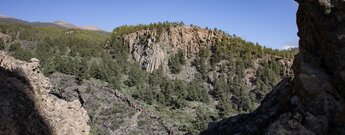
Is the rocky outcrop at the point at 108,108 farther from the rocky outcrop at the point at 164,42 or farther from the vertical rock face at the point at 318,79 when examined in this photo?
the vertical rock face at the point at 318,79

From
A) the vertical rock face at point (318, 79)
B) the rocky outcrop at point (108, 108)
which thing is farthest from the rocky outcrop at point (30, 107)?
the rocky outcrop at point (108, 108)

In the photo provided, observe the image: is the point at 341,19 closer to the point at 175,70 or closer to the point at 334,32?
the point at 334,32

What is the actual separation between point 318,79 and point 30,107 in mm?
18322

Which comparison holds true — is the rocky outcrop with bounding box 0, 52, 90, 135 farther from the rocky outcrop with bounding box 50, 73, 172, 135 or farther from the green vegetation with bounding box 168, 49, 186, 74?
the green vegetation with bounding box 168, 49, 186, 74

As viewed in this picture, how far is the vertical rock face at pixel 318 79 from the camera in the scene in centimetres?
827

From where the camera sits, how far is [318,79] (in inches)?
335

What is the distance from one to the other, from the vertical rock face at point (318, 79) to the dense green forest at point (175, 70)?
40.2m

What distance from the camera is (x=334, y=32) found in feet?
27.3

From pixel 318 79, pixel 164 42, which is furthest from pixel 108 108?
pixel 318 79

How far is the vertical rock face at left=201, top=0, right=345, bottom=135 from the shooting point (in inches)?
326

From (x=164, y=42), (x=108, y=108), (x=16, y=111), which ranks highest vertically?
(x=164, y=42)

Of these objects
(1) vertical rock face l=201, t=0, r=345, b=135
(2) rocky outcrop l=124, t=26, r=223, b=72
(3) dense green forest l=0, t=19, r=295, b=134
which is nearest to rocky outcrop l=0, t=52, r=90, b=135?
(1) vertical rock face l=201, t=0, r=345, b=135

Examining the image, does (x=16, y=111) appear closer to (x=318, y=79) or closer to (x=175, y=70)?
(x=318, y=79)

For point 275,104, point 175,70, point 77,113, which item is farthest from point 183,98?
point 275,104
